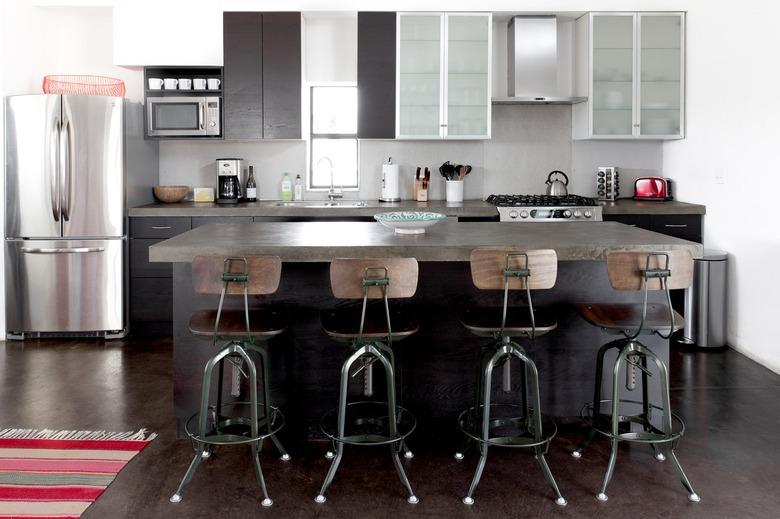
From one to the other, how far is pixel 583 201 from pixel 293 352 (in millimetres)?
2980

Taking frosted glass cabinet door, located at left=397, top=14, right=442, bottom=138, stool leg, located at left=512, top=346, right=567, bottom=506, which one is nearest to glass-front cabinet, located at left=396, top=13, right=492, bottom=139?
frosted glass cabinet door, located at left=397, top=14, right=442, bottom=138

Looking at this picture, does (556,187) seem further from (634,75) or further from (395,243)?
(395,243)

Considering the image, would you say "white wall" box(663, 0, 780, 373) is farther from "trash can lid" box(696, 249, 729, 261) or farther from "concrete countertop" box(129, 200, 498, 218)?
"concrete countertop" box(129, 200, 498, 218)

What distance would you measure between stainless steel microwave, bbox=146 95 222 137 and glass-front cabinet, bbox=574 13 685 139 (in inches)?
116

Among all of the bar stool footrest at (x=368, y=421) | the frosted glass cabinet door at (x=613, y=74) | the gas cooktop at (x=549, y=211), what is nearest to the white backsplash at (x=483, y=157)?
the frosted glass cabinet door at (x=613, y=74)

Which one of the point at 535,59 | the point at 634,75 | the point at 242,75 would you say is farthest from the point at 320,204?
the point at 634,75

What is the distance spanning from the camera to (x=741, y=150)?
491 centimetres

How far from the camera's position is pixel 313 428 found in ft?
11.3

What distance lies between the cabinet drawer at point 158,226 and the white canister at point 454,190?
81.8 inches

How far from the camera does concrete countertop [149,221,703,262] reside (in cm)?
303

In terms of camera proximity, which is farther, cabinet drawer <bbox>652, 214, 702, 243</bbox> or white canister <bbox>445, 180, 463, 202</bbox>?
white canister <bbox>445, 180, 463, 202</bbox>

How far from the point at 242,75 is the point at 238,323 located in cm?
318

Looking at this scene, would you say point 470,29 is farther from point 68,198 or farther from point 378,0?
point 68,198

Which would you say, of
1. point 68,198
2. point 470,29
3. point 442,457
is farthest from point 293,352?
point 470,29
